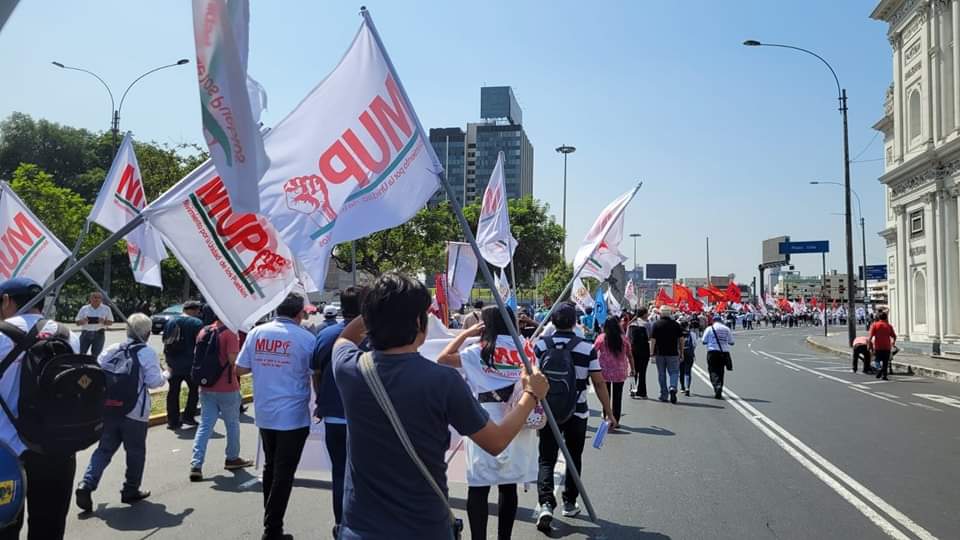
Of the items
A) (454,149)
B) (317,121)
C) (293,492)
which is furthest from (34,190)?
(454,149)

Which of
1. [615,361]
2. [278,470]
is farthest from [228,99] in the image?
[615,361]

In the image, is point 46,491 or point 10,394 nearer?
point 10,394

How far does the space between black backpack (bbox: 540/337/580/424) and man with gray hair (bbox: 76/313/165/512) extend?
10.9 ft

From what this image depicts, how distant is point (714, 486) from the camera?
6.90 m

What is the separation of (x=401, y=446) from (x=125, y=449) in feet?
15.3

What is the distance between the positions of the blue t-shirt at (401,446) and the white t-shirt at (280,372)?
273 centimetres

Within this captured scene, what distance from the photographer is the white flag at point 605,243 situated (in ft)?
22.6

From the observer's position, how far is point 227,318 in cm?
462

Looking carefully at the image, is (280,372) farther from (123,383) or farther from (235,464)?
(235,464)

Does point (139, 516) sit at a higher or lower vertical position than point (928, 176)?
lower

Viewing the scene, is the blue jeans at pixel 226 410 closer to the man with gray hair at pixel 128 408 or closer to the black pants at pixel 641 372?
the man with gray hair at pixel 128 408

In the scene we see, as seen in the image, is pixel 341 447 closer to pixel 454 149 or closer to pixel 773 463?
pixel 773 463

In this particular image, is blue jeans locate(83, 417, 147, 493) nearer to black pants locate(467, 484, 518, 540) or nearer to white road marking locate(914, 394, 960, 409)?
black pants locate(467, 484, 518, 540)

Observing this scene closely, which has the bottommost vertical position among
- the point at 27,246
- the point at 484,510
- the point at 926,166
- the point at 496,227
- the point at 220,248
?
the point at 484,510
